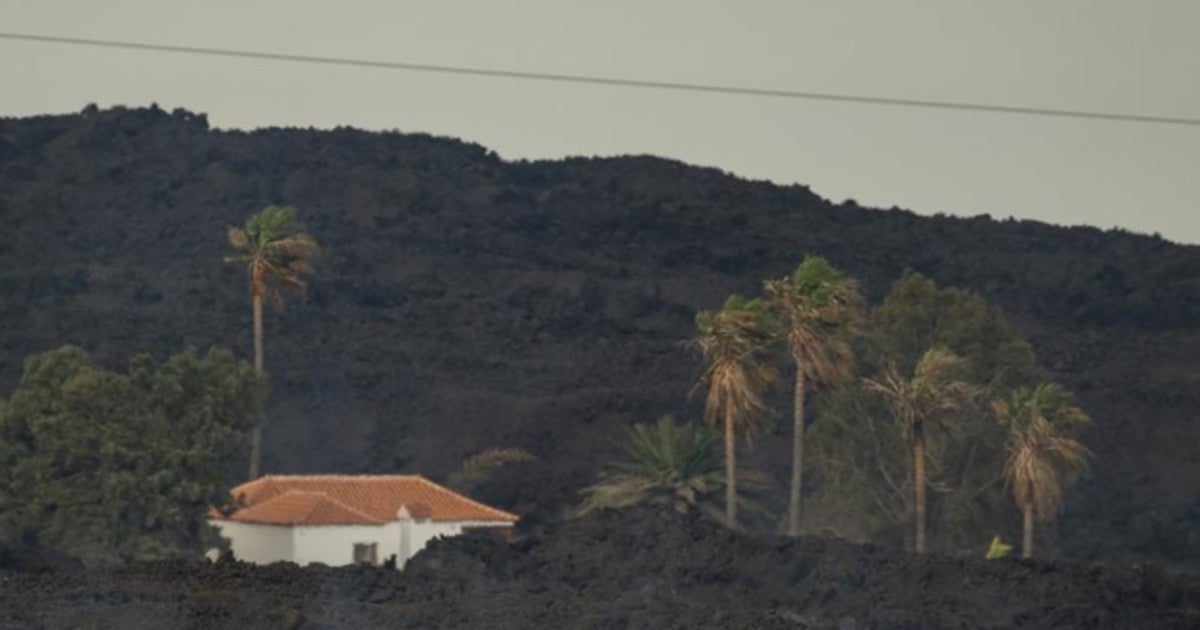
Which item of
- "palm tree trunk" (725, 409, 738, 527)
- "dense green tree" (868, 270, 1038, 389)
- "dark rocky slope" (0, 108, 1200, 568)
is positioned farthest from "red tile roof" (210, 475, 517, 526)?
"dark rocky slope" (0, 108, 1200, 568)

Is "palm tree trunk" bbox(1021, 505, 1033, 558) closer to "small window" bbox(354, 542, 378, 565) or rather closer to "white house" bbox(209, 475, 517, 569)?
"white house" bbox(209, 475, 517, 569)

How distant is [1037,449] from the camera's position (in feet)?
239

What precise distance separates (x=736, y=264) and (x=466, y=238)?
16.1 meters

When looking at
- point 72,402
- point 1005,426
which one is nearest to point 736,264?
point 1005,426

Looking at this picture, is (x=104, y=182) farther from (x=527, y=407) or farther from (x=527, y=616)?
(x=527, y=616)

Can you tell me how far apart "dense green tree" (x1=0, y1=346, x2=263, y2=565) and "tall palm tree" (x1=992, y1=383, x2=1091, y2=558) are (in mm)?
19391

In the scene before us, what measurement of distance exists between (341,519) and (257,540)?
7.17ft

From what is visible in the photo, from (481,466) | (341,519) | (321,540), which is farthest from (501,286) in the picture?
(321,540)

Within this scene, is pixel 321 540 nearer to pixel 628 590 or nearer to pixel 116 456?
pixel 116 456

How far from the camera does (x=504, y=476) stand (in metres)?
97.3

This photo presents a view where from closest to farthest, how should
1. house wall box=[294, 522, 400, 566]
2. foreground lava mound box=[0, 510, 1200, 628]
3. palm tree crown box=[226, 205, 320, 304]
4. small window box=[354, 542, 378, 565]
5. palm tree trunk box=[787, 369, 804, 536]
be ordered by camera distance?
foreground lava mound box=[0, 510, 1200, 628] → house wall box=[294, 522, 400, 566] → small window box=[354, 542, 378, 565] → palm tree trunk box=[787, 369, 804, 536] → palm tree crown box=[226, 205, 320, 304]

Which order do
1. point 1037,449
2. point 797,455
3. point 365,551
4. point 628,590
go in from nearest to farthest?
point 628,590 < point 365,551 < point 797,455 < point 1037,449

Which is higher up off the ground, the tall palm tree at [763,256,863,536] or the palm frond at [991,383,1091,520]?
the tall palm tree at [763,256,863,536]

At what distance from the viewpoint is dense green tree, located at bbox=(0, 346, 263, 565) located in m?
65.7
